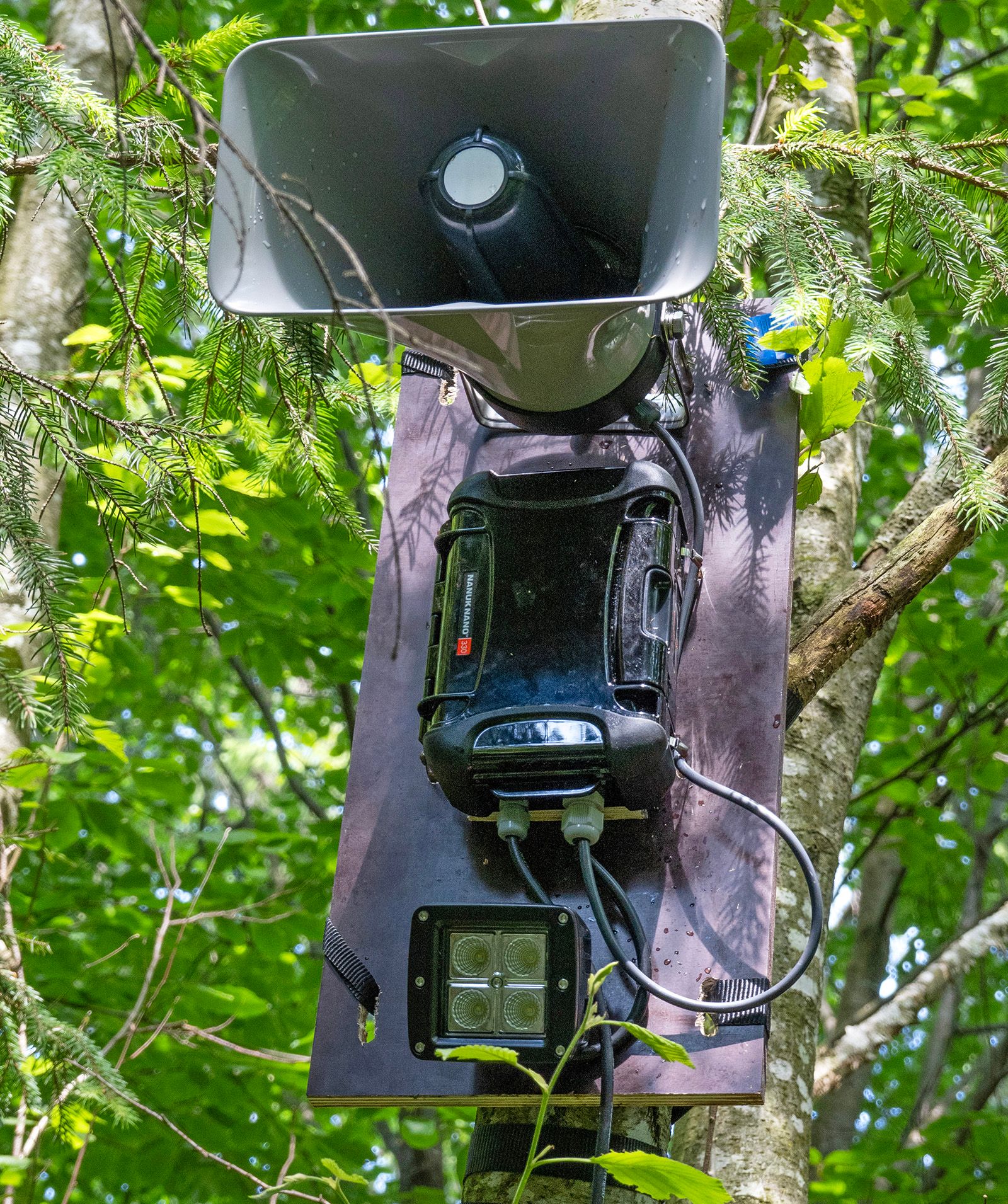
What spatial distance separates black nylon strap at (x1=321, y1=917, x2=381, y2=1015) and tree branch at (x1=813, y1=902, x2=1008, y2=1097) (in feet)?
3.22

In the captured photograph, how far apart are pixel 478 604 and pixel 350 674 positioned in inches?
88.4

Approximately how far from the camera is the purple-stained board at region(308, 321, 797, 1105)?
3.88 ft

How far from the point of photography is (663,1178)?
976mm

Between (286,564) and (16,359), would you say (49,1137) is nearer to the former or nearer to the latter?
(286,564)

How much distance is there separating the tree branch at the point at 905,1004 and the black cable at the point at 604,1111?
949mm

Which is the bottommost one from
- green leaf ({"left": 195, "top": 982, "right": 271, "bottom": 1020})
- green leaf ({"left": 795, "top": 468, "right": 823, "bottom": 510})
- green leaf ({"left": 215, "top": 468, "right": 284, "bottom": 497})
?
green leaf ({"left": 195, "top": 982, "right": 271, "bottom": 1020})

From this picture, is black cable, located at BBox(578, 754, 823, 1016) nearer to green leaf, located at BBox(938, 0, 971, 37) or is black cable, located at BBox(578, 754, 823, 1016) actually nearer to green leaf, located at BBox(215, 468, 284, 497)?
green leaf, located at BBox(215, 468, 284, 497)

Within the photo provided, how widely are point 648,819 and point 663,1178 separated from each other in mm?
378

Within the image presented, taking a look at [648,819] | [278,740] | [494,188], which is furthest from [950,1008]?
[494,188]

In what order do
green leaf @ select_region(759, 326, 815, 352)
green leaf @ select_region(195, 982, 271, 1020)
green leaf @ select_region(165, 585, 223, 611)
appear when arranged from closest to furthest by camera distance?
green leaf @ select_region(759, 326, 815, 352) < green leaf @ select_region(195, 982, 271, 1020) < green leaf @ select_region(165, 585, 223, 611)

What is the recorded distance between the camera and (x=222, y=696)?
A: 521 centimetres

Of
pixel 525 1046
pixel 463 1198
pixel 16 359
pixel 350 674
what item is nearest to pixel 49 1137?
pixel 350 674

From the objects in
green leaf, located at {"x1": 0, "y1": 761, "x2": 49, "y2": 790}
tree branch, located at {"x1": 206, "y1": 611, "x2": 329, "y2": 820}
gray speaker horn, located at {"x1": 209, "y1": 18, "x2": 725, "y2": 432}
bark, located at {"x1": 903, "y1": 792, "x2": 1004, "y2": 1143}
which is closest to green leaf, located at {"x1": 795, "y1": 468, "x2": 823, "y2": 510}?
gray speaker horn, located at {"x1": 209, "y1": 18, "x2": 725, "y2": 432}

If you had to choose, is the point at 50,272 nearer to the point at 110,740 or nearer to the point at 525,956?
the point at 110,740
